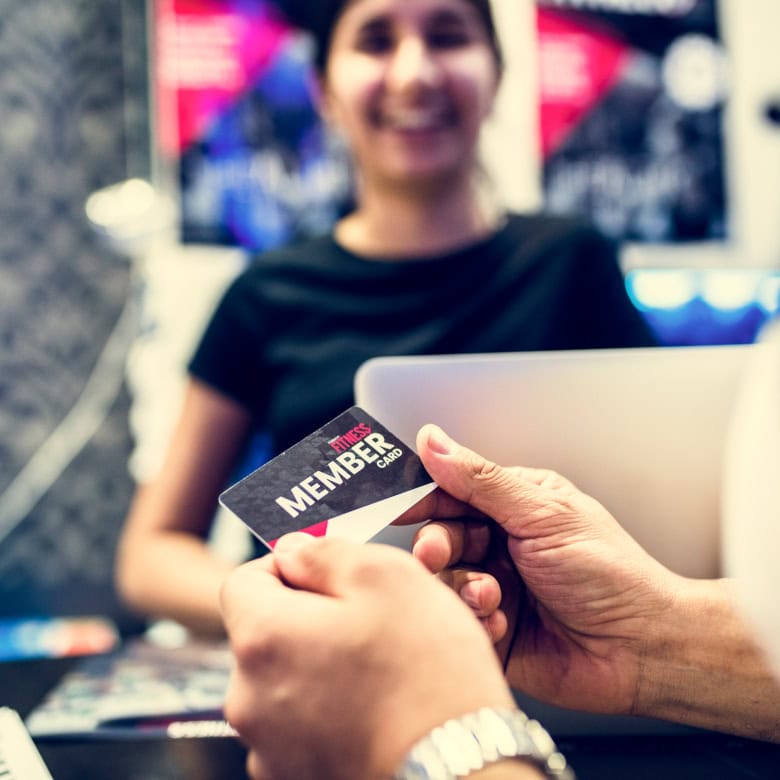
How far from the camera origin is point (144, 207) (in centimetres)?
206

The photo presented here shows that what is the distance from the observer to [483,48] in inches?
51.8

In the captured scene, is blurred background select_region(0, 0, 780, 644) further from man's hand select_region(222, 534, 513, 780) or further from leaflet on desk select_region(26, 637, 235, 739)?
man's hand select_region(222, 534, 513, 780)

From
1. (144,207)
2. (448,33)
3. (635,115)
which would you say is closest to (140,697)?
(448,33)

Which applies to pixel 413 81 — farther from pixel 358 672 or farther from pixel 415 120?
pixel 358 672

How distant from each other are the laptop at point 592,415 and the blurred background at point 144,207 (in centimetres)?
142

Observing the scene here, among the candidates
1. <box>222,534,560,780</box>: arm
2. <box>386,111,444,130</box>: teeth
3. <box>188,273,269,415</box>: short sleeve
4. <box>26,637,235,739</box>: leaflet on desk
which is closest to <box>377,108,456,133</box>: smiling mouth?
<box>386,111,444,130</box>: teeth

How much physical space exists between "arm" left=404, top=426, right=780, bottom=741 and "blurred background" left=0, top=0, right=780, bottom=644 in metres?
1.50

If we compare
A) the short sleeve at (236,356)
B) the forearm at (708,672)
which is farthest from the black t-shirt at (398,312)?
the forearm at (708,672)

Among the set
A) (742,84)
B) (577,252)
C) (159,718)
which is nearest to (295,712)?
(159,718)

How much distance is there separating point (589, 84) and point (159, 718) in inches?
82.5

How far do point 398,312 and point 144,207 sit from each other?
1106 mm

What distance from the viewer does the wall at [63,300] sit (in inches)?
82.4

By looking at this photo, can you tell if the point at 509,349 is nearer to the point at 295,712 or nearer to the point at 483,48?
the point at 483,48

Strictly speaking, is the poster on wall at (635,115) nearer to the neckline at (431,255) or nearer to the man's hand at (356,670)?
the neckline at (431,255)
